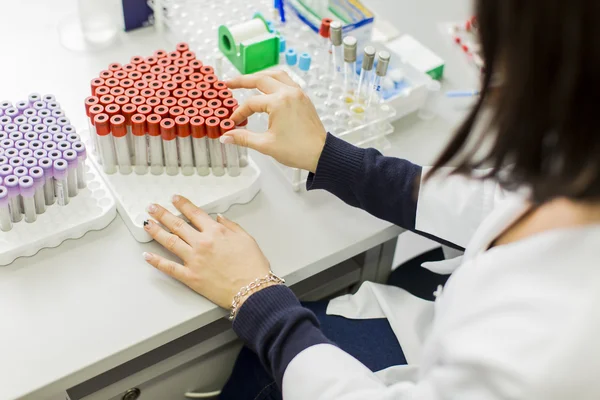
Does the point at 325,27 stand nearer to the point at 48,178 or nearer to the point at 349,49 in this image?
the point at 349,49

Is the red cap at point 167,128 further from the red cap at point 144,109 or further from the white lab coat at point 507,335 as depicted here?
the white lab coat at point 507,335

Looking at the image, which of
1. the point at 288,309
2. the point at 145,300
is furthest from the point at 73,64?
the point at 288,309

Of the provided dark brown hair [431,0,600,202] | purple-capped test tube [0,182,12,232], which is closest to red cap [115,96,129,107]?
purple-capped test tube [0,182,12,232]

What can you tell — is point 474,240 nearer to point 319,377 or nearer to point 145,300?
point 319,377

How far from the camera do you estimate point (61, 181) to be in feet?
3.22

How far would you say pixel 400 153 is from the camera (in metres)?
1.20

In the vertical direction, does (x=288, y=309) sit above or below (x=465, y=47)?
below

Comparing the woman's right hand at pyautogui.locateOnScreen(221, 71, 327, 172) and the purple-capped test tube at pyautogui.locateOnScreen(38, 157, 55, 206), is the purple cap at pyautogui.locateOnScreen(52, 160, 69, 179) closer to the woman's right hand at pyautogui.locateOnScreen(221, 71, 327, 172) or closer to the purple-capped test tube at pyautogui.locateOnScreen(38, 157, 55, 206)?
the purple-capped test tube at pyautogui.locateOnScreen(38, 157, 55, 206)

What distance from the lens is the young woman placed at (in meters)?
0.59

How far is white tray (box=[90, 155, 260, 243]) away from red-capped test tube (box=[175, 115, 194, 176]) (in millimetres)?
15

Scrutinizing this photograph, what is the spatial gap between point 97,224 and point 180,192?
0.13 m

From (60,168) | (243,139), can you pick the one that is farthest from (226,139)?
(60,168)

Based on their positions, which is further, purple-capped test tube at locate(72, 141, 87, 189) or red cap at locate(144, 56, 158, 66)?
red cap at locate(144, 56, 158, 66)

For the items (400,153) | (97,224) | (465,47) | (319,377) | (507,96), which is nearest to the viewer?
(507,96)
